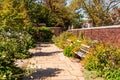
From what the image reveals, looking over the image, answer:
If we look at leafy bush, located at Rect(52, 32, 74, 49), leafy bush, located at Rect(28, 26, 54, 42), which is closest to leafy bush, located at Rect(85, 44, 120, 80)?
leafy bush, located at Rect(52, 32, 74, 49)

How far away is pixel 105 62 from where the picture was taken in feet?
A: 30.6

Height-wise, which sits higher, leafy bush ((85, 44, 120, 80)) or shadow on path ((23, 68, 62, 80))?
leafy bush ((85, 44, 120, 80))

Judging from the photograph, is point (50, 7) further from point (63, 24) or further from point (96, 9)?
point (96, 9)

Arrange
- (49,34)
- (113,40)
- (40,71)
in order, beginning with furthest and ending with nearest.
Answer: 1. (49,34)
2. (113,40)
3. (40,71)

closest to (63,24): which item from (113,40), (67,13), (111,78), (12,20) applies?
(67,13)

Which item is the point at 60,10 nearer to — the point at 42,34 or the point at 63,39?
the point at 42,34

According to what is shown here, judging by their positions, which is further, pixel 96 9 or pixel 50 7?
pixel 50 7

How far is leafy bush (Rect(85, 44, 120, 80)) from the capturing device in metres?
8.50

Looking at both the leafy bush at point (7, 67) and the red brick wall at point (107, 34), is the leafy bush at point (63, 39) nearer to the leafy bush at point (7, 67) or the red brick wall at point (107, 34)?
the red brick wall at point (107, 34)

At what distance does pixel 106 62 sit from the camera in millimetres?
9227

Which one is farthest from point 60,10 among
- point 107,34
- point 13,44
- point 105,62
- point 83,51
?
point 105,62

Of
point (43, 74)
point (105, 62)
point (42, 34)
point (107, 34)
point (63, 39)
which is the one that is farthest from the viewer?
point (42, 34)

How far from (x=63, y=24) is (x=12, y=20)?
33886 mm

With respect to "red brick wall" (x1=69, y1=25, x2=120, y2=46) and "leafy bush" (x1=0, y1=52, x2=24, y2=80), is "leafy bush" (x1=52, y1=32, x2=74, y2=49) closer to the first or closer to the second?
"red brick wall" (x1=69, y1=25, x2=120, y2=46)
